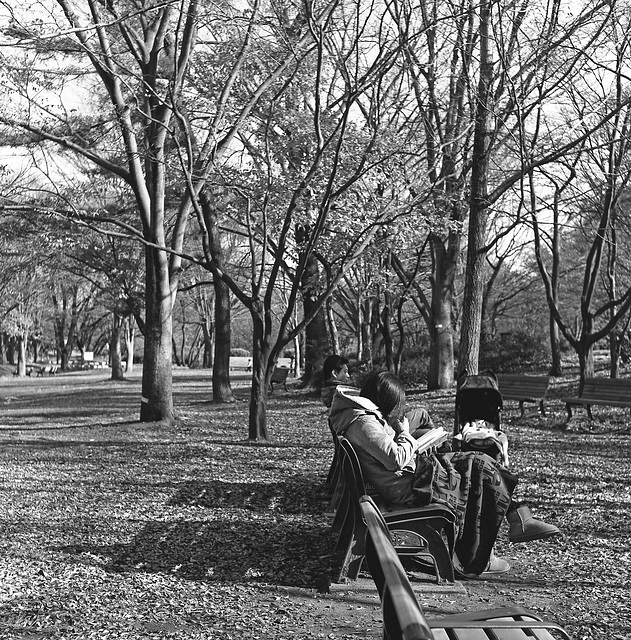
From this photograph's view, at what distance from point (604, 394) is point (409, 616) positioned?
502 inches

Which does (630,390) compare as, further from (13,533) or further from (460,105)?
(13,533)

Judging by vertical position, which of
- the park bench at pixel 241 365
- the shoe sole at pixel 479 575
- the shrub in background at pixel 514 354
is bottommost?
the shoe sole at pixel 479 575

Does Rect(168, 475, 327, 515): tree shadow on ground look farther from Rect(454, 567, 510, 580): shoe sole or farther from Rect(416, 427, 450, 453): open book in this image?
Rect(454, 567, 510, 580): shoe sole

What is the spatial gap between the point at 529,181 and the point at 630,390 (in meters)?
8.30

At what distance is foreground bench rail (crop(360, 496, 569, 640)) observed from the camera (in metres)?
1.76

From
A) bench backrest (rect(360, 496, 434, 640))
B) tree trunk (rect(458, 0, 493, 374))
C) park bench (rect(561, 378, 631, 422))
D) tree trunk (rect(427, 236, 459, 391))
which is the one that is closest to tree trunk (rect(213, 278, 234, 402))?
tree trunk (rect(427, 236, 459, 391))

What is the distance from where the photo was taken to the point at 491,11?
439 inches

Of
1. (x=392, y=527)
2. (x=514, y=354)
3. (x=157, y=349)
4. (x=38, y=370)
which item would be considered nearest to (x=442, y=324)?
(x=514, y=354)

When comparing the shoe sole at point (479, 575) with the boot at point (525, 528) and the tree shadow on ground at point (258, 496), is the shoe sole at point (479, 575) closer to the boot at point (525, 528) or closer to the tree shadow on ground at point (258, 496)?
the boot at point (525, 528)

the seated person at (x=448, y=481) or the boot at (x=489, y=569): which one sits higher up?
the seated person at (x=448, y=481)

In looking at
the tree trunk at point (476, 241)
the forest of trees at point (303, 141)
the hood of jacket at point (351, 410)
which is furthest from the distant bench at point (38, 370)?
the hood of jacket at point (351, 410)

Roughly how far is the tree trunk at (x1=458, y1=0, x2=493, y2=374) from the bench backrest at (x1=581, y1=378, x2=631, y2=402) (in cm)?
326

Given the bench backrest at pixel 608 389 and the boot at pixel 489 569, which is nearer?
the boot at pixel 489 569

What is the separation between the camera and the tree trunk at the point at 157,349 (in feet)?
47.6
